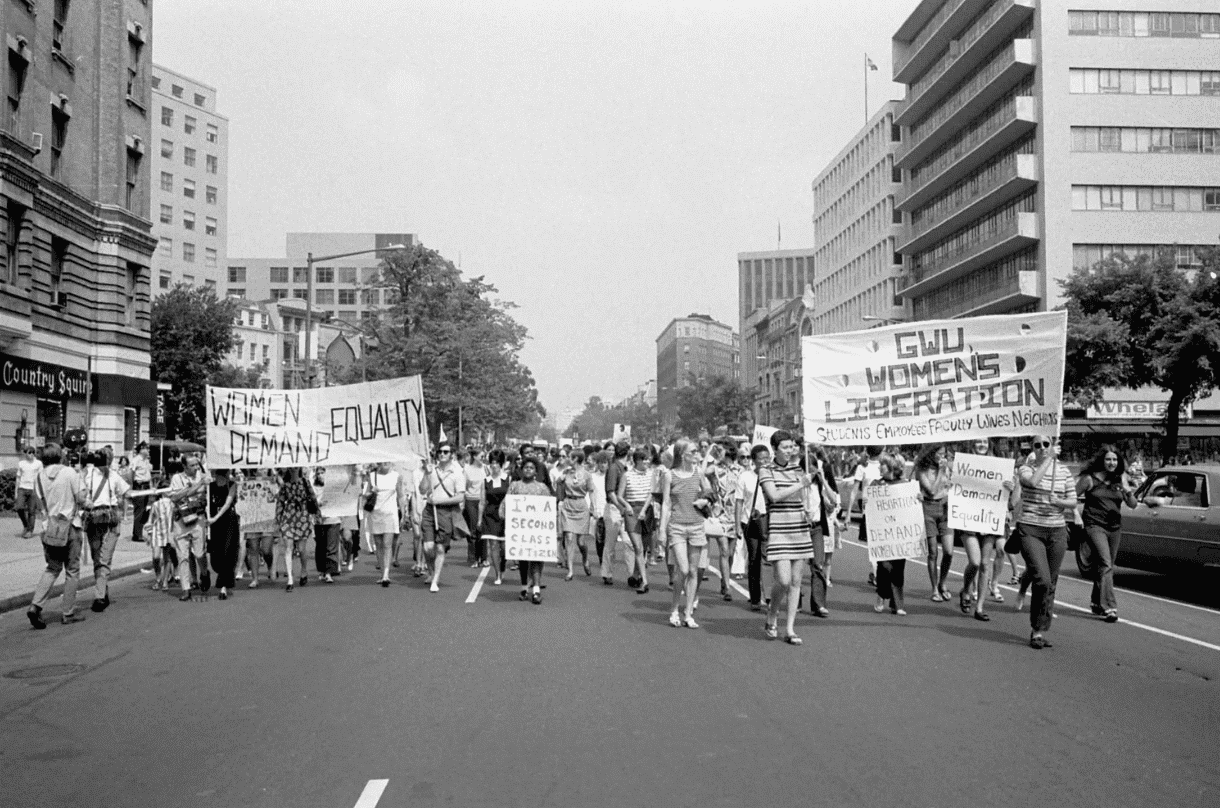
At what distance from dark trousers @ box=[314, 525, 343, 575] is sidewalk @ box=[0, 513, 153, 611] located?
2903 mm

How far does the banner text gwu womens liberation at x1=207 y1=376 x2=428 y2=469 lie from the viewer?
46.4ft

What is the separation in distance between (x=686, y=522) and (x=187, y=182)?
8516 centimetres

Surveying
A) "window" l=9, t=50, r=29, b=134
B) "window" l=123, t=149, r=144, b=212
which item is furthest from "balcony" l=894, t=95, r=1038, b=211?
"window" l=9, t=50, r=29, b=134

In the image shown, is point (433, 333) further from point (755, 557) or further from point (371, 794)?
point (371, 794)

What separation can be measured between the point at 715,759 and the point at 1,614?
381 inches

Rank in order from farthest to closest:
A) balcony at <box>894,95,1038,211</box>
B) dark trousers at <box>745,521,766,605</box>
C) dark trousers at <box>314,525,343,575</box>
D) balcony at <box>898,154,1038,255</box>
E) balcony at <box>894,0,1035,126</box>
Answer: balcony at <box>894,0,1035,126</box> → balcony at <box>894,95,1038,211</box> → balcony at <box>898,154,1038,255</box> → dark trousers at <box>314,525,343,575</box> → dark trousers at <box>745,521,766,605</box>

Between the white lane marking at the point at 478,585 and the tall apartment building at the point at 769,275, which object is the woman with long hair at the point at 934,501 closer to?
the white lane marking at the point at 478,585

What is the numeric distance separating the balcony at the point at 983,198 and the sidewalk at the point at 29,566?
4650 centimetres

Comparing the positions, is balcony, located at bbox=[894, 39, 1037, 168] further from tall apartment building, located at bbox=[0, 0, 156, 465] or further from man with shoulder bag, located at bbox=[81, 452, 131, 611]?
man with shoulder bag, located at bbox=[81, 452, 131, 611]

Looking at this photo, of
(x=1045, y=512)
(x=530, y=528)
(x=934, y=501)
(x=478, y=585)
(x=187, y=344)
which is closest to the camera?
(x=1045, y=512)

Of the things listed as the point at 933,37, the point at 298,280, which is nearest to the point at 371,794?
the point at 933,37

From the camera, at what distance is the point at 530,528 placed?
1313 cm

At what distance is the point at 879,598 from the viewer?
39.6 ft

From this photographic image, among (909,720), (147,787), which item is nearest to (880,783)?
(909,720)
